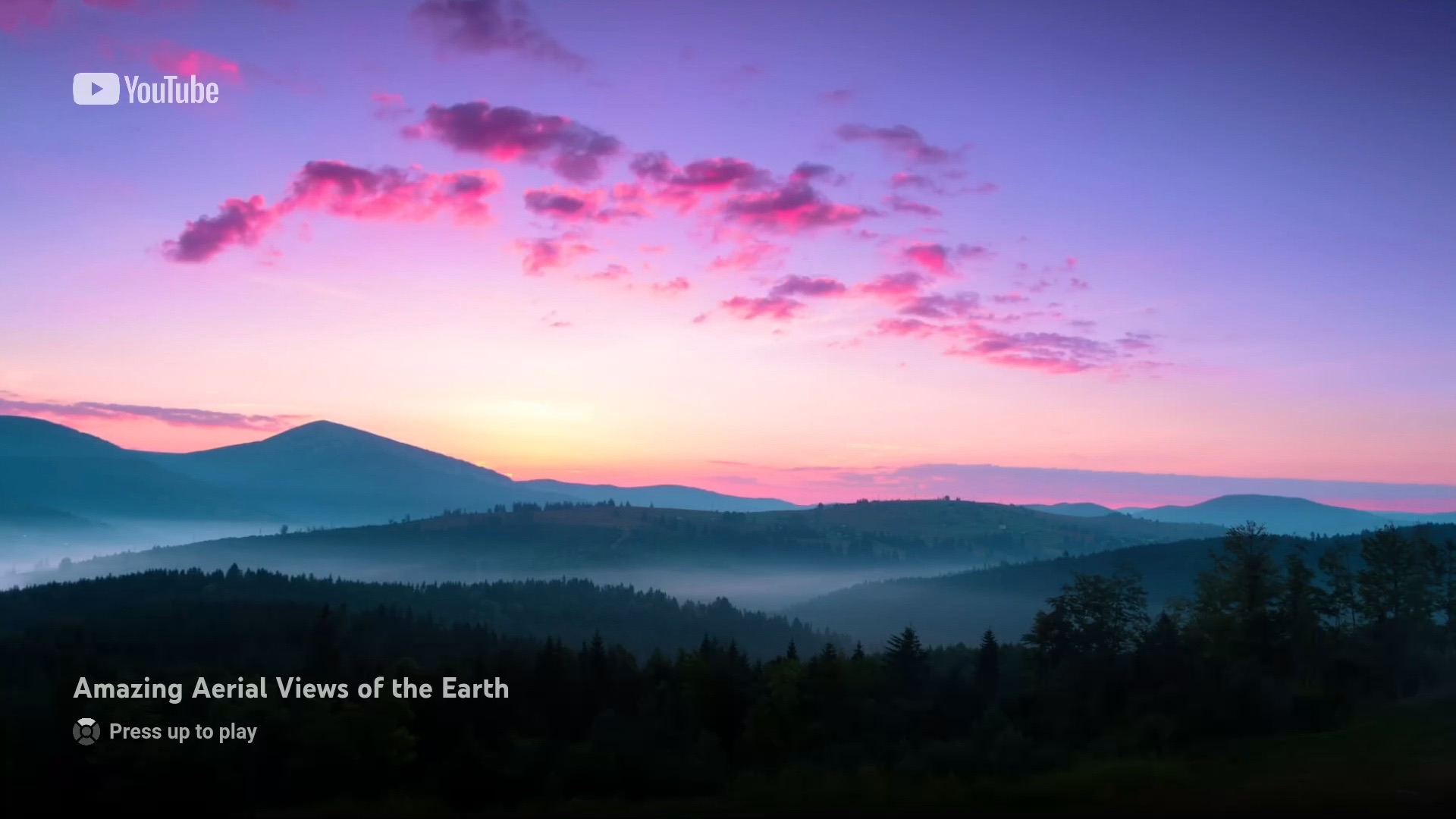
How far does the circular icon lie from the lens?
2580 centimetres

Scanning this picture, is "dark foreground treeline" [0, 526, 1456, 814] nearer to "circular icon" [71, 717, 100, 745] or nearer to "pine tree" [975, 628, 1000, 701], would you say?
"pine tree" [975, 628, 1000, 701]

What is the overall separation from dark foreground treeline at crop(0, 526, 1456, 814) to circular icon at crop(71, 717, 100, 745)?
559mm

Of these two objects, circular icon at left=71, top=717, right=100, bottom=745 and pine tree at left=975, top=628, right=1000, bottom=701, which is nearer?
circular icon at left=71, top=717, right=100, bottom=745

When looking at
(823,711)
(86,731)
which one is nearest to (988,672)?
(823,711)

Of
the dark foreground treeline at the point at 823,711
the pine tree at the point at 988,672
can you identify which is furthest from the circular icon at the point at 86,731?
the pine tree at the point at 988,672

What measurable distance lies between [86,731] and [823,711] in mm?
26293

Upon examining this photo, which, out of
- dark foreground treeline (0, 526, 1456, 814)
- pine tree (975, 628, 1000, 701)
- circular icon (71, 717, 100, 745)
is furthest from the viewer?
pine tree (975, 628, 1000, 701)

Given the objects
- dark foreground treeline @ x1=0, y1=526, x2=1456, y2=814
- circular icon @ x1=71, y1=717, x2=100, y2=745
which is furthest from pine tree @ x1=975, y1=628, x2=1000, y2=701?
circular icon @ x1=71, y1=717, x2=100, y2=745

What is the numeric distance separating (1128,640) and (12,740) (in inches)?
1967

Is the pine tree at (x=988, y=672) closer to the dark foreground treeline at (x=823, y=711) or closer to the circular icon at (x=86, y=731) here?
the dark foreground treeline at (x=823, y=711)

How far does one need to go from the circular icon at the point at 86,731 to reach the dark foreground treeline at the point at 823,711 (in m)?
0.56

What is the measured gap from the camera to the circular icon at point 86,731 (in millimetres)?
25797

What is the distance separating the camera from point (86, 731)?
2638 centimetres

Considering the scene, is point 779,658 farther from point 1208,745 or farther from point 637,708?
point 1208,745
